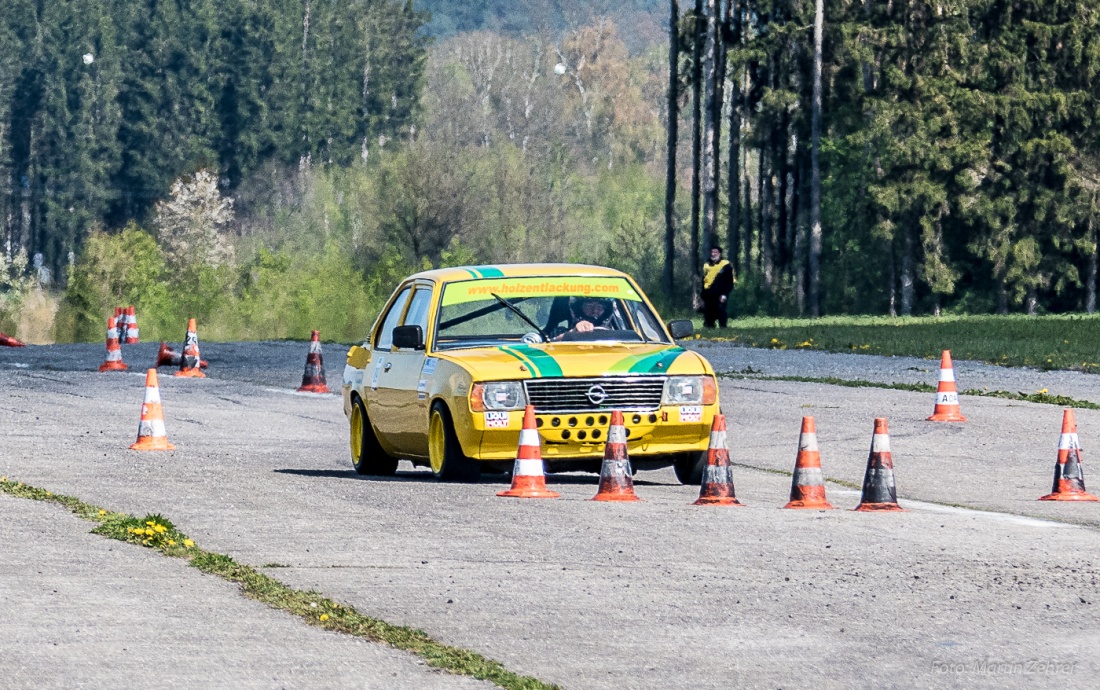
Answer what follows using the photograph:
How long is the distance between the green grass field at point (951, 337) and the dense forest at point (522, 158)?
18.3 m

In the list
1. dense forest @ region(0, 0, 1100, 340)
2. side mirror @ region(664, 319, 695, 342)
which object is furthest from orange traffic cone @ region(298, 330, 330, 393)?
dense forest @ region(0, 0, 1100, 340)

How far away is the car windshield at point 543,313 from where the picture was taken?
15789 mm

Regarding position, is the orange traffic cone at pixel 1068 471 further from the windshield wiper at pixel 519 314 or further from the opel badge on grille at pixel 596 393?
the windshield wiper at pixel 519 314

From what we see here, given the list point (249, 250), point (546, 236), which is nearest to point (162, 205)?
point (249, 250)

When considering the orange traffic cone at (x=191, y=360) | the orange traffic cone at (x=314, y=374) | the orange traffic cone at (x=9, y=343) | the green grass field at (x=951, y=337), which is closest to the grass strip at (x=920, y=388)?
the green grass field at (x=951, y=337)

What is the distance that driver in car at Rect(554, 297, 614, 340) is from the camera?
15.8 m

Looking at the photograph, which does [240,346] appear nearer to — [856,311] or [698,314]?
[698,314]

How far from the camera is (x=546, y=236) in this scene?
362 ft

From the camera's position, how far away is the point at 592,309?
16.0 meters

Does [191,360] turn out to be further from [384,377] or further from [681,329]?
[681,329]

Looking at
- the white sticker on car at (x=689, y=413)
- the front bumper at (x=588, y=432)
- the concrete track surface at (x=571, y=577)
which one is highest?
the white sticker on car at (x=689, y=413)

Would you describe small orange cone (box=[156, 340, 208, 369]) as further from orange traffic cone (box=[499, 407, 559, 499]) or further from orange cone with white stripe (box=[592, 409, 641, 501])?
orange cone with white stripe (box=[592, 409, 641, 501])

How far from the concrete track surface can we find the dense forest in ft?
164

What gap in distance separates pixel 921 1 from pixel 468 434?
57.6 m
